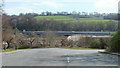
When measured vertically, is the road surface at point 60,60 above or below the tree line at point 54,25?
above

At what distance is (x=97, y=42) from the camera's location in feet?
191

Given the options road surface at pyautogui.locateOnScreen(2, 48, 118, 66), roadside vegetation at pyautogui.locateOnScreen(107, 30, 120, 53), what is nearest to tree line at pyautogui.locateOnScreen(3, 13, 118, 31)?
roadside vegetation at pyautogui.locateOnScreen(107, 30, 120, 53)

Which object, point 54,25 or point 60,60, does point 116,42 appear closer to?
point 60,60

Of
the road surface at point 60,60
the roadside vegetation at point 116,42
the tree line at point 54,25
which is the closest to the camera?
the road surface at point 60,60

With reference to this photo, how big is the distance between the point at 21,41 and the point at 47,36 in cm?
754

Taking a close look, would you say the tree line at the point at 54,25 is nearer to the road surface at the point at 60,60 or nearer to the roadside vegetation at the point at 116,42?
the roadside vegetation at the point at 116,42

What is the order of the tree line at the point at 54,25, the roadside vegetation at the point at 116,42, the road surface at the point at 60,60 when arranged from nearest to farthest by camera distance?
the road surface at the point at 60,60 → the roadside vegetation at the point at 116,42 → the tree line at the point at 54,25

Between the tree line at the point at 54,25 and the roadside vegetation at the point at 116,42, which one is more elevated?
the roadside vegetation at the point at 116,42

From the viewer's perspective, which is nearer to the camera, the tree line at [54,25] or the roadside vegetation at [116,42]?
the roadside vegetation at [116,42]

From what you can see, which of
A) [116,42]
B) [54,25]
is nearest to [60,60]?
[116,42]

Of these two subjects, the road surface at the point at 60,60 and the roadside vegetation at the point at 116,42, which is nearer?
the road surface at the point at 60,60

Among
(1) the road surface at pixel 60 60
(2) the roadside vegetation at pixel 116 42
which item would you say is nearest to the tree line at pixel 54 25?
(2) the roadside vegetation at pixel 116 42

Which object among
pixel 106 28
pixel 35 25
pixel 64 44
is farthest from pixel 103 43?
pixel 35 25

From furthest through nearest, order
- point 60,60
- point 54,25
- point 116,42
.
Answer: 1. point 54,25
2. point 116,42
3. point 60,60
